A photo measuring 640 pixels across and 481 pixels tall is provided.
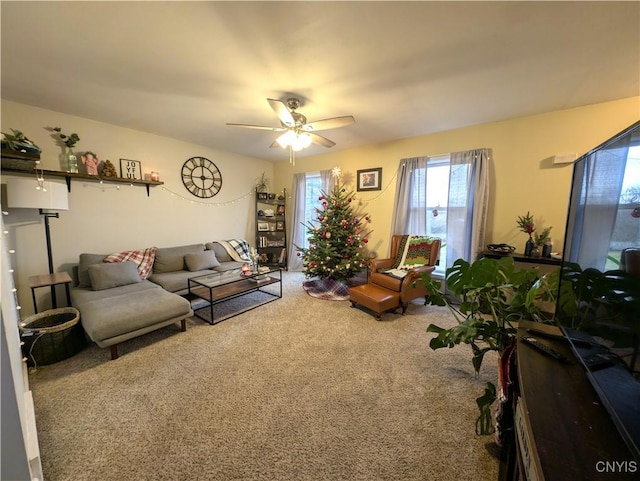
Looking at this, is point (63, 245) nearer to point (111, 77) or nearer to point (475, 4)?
point (111, 77)

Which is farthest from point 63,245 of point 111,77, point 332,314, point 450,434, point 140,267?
point 450,434

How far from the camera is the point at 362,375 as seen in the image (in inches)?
72.9

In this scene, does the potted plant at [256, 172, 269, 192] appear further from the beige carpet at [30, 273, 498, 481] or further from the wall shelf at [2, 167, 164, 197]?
the beige carpet at [30, 273, 498, 481]

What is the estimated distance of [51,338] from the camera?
190cm

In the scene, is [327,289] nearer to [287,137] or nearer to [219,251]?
[219,251]

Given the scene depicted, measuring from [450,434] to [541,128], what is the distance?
328 cm

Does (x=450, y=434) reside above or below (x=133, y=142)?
below

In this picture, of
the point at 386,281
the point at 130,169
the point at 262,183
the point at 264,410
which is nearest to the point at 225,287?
the point at 264,410

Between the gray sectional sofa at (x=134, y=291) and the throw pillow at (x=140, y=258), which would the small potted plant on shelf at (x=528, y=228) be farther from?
the throw pillow at (x=140, y=258)

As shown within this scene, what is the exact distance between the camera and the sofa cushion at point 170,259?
3.35m

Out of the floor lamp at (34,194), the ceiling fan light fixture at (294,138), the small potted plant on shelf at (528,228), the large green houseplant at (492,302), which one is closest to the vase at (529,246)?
the small potted plant on shelf at (528,228)

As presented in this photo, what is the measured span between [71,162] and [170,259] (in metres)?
1.54

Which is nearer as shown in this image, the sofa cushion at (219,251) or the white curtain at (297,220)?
the sofa cushion at (219,251)

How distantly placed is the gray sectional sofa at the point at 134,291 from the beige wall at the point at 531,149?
3583mm
